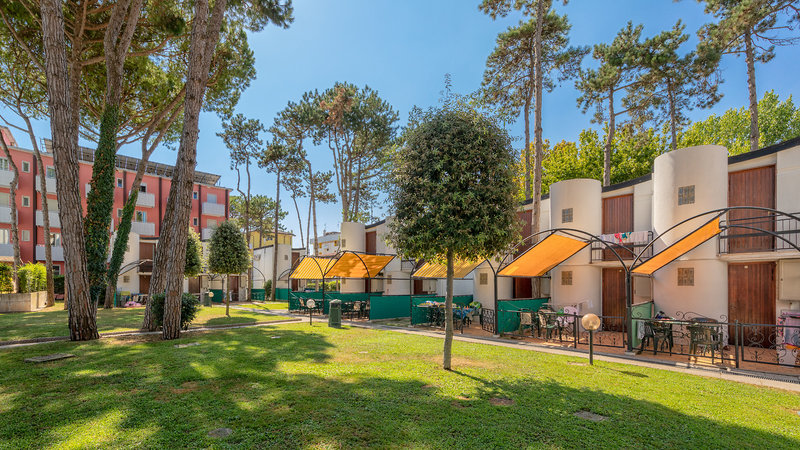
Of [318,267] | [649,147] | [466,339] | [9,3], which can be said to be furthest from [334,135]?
[649,147]

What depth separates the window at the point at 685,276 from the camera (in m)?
11.2

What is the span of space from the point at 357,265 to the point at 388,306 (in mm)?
3174

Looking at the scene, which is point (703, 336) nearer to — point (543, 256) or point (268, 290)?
point (543, 256)

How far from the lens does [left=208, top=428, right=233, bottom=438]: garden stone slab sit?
4.07 m

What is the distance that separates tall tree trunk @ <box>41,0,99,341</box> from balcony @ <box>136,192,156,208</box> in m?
25.9

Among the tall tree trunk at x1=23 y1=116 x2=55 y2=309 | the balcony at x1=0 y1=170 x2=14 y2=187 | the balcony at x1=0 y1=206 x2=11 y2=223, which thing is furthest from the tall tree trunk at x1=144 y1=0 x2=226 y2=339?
the balcony at x1=0 y1=170 x2=14 y2=187

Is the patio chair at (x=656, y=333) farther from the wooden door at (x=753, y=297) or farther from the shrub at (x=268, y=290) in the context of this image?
the shrub at (x=268, y=290)

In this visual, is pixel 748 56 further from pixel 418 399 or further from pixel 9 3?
pixel 9 3

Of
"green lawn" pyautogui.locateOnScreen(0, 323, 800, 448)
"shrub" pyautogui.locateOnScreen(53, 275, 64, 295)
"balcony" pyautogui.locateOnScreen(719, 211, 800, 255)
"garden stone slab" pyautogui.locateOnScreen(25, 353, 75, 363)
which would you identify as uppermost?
"balcony" pyautogui.locateOnScreen(719, 211, 800, 255)

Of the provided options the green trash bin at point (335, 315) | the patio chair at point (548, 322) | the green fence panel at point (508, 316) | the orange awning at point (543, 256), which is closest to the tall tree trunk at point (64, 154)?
the green trash bin at point (335, 315)

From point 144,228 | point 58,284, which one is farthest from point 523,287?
point 144,228

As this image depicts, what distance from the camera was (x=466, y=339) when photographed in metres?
11.6

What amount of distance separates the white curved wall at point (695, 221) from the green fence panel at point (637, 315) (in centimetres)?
67

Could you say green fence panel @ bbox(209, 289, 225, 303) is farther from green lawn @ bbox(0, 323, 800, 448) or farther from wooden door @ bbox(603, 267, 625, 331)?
wooden door @ bbox(603, 267, 625, 331)
